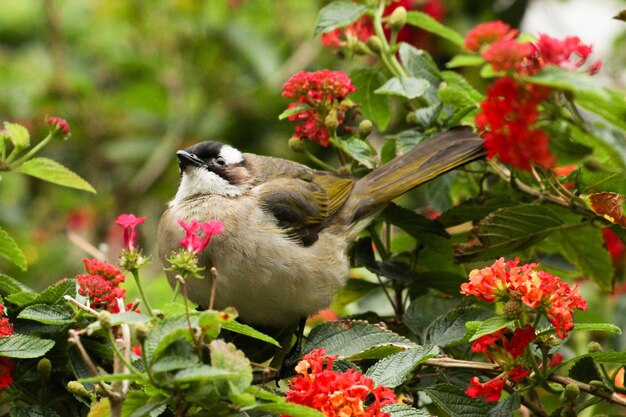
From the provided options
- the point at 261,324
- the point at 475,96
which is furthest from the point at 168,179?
the point at 475,96

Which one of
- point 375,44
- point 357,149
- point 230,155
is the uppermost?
point 375,44

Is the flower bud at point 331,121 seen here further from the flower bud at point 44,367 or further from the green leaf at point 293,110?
the flower bud at point 44,367

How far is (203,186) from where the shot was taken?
3.89 metres

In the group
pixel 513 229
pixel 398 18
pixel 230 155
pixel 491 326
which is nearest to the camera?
pixel 491 326

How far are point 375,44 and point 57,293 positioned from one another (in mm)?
1601

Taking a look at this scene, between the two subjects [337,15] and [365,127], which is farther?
[365,127]

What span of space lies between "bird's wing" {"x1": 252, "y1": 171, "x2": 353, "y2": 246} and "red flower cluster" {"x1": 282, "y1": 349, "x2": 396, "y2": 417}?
160 centimetres

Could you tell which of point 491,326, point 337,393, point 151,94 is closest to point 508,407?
point 491,326

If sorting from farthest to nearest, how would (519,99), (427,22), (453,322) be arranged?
(427,22) → (453,322) → (519,99)

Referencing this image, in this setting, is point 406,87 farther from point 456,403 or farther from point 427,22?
point 456,403

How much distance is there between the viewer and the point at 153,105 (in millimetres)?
6340

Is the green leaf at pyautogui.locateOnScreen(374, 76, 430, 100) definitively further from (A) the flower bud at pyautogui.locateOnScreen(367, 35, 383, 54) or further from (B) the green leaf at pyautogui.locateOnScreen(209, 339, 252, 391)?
(B) the green leaf at pyautogui.locateOnScreen(209, 339, 252, 391)

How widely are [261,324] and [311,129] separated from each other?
86 cm

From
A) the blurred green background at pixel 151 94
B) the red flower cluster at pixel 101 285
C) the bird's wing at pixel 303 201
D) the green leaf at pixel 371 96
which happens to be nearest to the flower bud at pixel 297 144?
the green leaf at pixel 371 96
